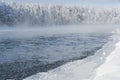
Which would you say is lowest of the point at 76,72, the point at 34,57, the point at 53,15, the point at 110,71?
the point at 53,15

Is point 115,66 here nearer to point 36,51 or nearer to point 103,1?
point 36,51

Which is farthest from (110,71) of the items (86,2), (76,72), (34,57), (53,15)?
(86,2)

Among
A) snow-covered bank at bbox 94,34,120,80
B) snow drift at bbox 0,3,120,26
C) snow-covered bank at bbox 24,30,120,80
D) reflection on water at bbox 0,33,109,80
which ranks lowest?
snow drift at bbox 0,3,120,26

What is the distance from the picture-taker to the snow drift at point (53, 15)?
61.1 metres

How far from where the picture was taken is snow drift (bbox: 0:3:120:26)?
6112 cm

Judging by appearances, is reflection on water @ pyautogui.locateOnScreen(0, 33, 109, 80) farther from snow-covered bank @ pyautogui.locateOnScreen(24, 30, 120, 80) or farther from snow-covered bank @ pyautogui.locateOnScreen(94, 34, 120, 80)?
snow-covered bank @ pyautogui.locateOnScreen(94, 34, 120, 80)

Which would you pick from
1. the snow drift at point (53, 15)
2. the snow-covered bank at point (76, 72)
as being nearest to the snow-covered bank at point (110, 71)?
the snow-covered bank at point (76, 72)

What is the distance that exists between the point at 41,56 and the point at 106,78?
33.5 feet

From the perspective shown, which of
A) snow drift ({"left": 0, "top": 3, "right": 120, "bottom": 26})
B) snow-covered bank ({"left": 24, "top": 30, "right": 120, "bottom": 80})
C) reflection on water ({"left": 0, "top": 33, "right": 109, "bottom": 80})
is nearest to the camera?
snow-covered bank ({"left": 24, "top": 30, "right": 120, "bottom": 80})

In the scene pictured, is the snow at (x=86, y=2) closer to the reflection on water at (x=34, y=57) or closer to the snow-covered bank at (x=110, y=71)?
the reflection on water at (x=34, y=57)

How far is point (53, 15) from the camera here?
66250 millimetres

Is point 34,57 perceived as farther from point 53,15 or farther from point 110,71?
point 53,15

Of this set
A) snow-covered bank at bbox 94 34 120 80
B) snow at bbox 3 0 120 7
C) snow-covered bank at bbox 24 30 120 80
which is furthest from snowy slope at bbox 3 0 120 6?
snow-covered bank at bbox 94 34 120 80

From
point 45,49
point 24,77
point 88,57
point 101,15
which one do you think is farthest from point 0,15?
point 24,77
